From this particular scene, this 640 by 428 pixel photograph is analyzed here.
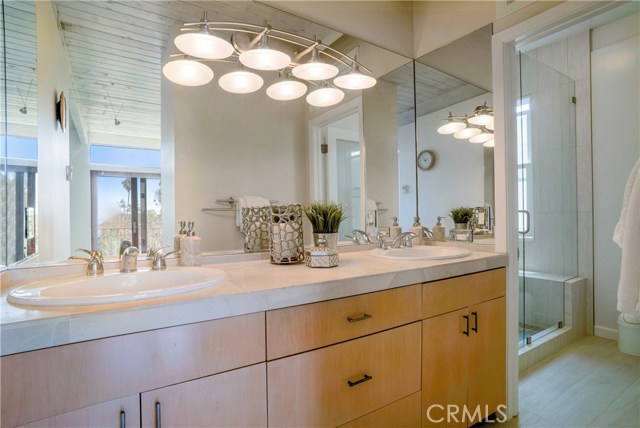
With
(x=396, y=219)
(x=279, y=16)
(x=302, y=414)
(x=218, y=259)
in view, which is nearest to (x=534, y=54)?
(x=396, y=219)

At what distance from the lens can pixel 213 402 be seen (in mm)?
850

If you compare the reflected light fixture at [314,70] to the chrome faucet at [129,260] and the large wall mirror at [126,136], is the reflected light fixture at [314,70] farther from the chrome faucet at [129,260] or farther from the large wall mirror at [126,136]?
the chrome faucet at [129,260]

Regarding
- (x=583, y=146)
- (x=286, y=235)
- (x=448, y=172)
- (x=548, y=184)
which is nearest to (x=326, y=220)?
(x=286, y=235)

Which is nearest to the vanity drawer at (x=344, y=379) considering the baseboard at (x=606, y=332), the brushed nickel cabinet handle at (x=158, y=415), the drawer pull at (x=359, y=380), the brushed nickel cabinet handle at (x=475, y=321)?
the drawer pull at (x=359, y=380)

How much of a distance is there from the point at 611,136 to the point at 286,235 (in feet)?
9.51

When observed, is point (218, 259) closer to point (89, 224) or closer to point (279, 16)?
point (89, 224)

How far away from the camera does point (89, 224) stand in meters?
1.24

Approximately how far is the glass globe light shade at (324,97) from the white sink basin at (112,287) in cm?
112

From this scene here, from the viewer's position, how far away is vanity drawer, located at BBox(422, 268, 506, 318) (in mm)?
1332

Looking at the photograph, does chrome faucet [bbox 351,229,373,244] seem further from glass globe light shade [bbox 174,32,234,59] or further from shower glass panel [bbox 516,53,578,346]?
shower glass panel [bbox 516,53,578,346]

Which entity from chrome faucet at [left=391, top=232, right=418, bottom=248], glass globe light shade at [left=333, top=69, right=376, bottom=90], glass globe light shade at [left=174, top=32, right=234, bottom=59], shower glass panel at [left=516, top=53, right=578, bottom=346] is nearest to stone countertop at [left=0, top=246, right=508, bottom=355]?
chrome faucet at [left=391, top=232, right=418, bottom=248]

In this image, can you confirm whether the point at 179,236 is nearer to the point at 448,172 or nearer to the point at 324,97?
the point at 324,97

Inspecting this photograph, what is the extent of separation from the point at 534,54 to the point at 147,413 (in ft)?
12.2

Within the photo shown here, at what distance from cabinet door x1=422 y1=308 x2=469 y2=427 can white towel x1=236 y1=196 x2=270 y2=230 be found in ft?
3.06
